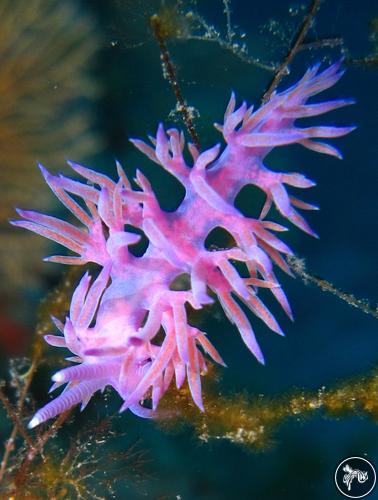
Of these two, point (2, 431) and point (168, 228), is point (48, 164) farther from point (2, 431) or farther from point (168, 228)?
point (2, 431)

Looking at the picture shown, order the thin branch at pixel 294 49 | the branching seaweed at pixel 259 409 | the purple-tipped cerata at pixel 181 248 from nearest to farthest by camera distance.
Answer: the purple-tipped cerata at pixel 181 248, the thin branch at pixel 294 49, the branching seaweed at pixel 259 409

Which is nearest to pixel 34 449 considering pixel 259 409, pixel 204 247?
pixel 259 409

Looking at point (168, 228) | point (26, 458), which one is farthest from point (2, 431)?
point (168, 228)

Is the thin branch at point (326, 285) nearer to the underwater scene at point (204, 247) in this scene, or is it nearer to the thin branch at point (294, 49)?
the underwater scene at point (204, 247)

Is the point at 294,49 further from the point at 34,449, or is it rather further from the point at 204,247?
the point at 34,449
